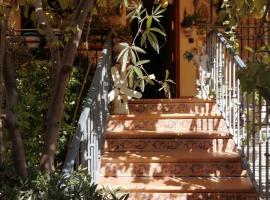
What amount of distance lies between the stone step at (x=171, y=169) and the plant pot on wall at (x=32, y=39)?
306 centimetres

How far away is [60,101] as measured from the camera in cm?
359

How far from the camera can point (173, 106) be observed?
709cm

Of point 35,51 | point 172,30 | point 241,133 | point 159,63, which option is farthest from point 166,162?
point 159,63

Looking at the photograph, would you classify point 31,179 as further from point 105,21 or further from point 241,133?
point 105,21

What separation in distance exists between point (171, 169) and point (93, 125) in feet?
3.32

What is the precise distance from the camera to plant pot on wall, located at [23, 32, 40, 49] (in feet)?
26.1

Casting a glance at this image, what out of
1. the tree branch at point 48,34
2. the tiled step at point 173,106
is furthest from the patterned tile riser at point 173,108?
the tree branch at point 48,34

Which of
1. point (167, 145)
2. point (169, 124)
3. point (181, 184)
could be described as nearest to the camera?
point (181, 184)

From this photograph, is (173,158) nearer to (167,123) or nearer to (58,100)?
(167,123)

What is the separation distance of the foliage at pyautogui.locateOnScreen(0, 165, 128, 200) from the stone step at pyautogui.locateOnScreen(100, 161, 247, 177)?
6.26ft

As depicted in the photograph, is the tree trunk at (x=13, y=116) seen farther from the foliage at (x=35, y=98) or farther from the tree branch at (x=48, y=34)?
the foliage at (x=35, y=98)

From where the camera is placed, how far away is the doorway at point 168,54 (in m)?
9.27

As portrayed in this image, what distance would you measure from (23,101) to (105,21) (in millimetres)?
2783

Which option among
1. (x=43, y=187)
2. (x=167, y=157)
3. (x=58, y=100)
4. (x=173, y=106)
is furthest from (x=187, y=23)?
(x=43, y=187)
